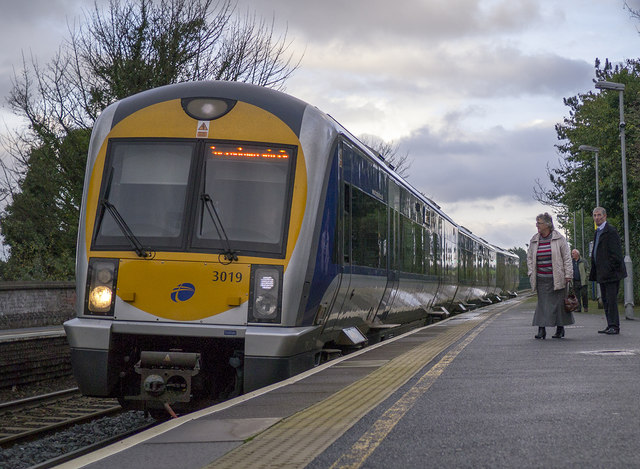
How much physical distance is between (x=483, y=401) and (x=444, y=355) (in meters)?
3.53

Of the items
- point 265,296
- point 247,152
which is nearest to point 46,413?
point 265,296

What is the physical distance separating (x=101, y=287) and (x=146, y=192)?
0.95 metres

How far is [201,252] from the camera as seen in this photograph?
25.8ft

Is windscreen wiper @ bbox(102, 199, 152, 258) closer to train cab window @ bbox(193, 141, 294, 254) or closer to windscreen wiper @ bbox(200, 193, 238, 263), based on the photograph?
train cab window @ bbox(193, 141, 294, 254)

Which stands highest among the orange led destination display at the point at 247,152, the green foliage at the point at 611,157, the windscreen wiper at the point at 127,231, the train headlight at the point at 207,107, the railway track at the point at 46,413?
the green foliage at the point at 611,157

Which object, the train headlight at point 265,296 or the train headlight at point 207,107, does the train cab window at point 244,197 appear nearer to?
the train headlight at point 265,296

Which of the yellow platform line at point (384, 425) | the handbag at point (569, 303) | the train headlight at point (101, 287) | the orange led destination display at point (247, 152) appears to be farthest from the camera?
the handbag at point (569, 303)

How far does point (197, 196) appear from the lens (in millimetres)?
8094

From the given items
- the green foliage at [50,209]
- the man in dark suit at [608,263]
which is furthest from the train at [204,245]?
the green foliage at [50,209]

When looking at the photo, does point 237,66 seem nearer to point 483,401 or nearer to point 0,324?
point 0,324

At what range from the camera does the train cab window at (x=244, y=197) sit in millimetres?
7934

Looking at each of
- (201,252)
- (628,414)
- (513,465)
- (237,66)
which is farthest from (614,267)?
(237,66)

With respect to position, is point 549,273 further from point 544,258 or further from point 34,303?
point 34,303

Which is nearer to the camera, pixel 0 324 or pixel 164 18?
pixel 0 324
